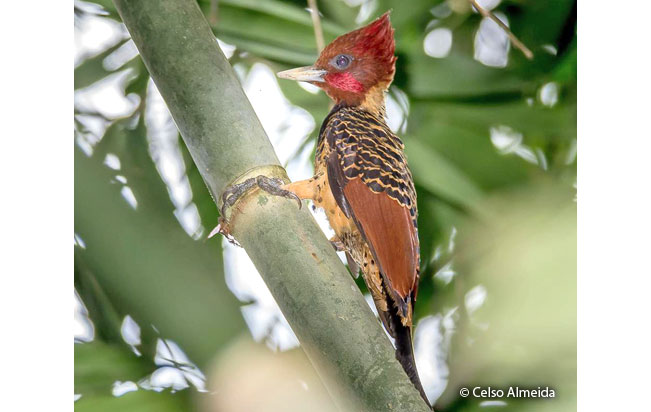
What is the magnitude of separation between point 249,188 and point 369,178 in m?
0.46

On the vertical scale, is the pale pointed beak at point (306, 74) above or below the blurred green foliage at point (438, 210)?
above

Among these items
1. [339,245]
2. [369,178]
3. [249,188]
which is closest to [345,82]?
[369,178]

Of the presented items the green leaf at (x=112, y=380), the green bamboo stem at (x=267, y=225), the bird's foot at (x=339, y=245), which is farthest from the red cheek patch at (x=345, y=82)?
the green leaf at (x=112, y=380)

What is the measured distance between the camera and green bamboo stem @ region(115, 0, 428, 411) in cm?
103

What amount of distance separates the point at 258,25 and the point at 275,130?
11.3 inches

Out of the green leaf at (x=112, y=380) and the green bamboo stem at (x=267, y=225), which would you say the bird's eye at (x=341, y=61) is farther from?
the green leaf at (x=112, y=380)

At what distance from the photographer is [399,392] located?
39.9 inches

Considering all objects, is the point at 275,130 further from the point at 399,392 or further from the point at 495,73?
the point at 399,392

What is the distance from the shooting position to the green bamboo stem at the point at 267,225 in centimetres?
103

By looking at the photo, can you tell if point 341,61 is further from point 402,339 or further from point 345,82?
point 402,339

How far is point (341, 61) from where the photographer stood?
1707mm

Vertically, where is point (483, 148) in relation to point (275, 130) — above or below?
below

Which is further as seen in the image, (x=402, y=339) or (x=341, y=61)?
(x=341, y=61)
